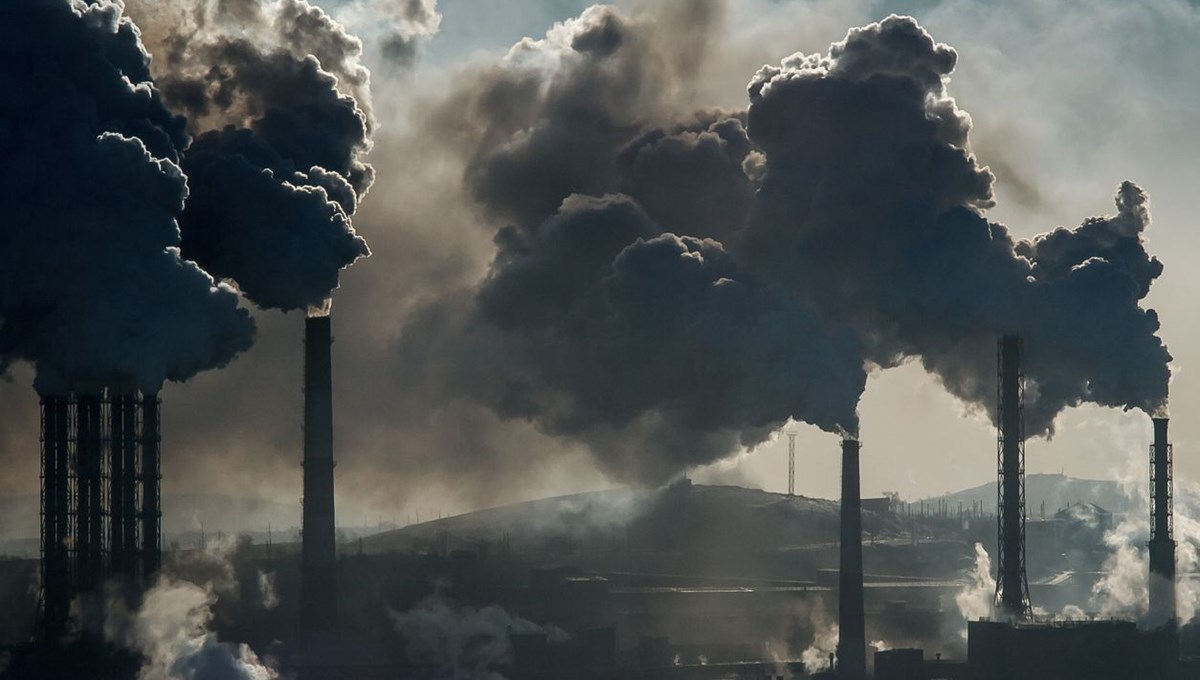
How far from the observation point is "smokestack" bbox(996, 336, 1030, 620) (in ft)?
442

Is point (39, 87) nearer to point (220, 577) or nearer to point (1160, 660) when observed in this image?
point (220, 577)

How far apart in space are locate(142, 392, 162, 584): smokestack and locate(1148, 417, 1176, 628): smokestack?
78924 mm

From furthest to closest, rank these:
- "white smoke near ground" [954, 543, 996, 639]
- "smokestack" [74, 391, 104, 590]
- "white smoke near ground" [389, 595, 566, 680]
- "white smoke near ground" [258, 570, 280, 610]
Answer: "white smoke near ground" [954, 543, 996, 639] → "white smoke near ground" [258, 570, 280, 610] → "white smoke near ground" [389, 595, 566, 680] → "smokestack" [74, 391, 104, 590]

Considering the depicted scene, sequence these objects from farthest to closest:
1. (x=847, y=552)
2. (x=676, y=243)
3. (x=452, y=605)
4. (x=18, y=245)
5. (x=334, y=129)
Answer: (x=452, y=605)
(x=847, y=552)
(x=676, y=243)
(x=334, y=129)
(x=18, y=245)

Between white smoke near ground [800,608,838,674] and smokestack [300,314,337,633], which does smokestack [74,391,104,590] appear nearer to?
smokestack [300,314,337,633]

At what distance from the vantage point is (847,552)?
133m

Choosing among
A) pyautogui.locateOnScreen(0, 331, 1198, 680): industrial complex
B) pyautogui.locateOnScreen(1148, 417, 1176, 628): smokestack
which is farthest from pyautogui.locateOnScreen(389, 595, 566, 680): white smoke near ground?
pyautogui.locateOnScreen(1148, 417, 1176, 628): smokestack

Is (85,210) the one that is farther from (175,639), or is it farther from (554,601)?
(554,601)

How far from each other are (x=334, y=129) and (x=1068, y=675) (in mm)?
54648

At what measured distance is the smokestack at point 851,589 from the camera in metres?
131

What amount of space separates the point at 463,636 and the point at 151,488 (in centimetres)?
2859

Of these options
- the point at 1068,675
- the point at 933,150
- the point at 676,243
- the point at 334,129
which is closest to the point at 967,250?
the point at 933,150

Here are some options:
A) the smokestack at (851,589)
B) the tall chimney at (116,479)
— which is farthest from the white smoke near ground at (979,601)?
the tall chimney at (116,479)

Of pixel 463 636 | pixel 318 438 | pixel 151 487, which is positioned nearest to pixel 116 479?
pixel 151 487
